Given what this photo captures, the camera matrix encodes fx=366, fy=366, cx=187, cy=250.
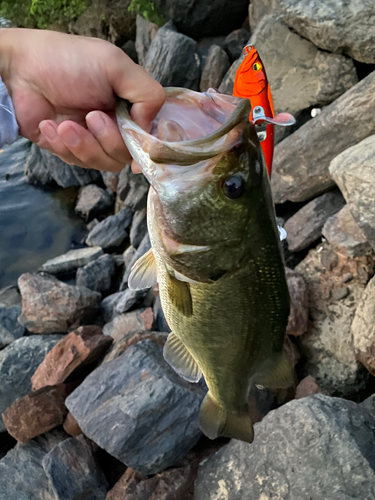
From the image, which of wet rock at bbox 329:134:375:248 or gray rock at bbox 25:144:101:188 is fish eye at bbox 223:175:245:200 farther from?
gray rock at bbox 25:144:101:188

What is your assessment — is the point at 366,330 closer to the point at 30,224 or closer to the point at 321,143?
the point at 321,143

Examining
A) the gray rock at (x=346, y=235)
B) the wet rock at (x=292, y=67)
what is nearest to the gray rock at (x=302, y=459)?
the gray rock at (x=346, y=235)

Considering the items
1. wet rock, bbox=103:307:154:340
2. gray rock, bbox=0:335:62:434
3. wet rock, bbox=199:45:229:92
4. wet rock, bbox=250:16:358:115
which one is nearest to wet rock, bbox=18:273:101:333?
wet rock, bbox=103:307:154:340

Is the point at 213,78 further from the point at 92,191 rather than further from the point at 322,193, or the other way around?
the point at 92,191

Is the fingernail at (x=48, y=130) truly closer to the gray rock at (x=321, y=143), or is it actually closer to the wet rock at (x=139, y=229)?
the gray rock at (x=321, y=143)

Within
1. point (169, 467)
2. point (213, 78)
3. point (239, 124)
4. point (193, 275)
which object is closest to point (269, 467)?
point (169, 467)
